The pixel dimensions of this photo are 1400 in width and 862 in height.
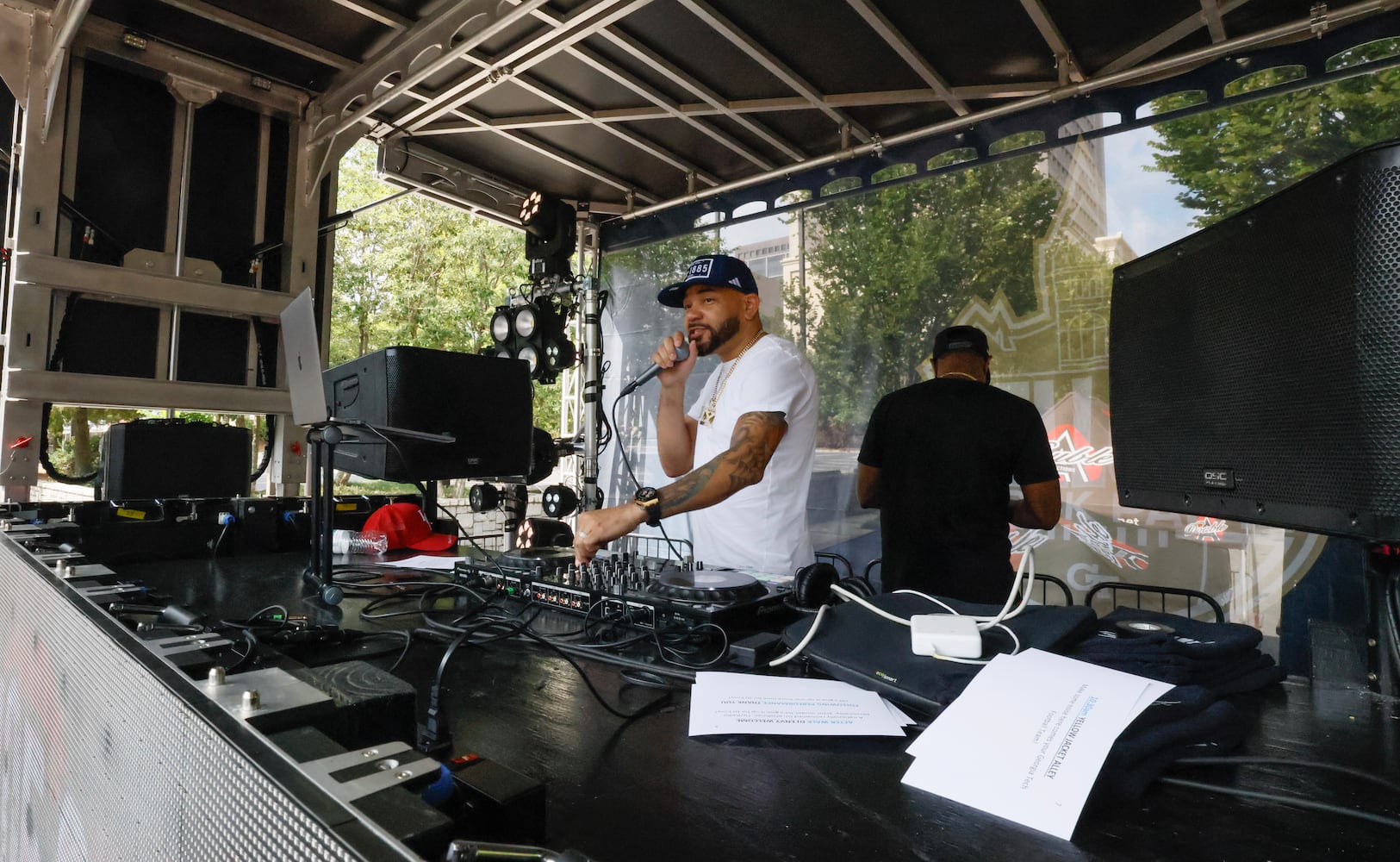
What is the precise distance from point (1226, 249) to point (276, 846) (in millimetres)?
1119

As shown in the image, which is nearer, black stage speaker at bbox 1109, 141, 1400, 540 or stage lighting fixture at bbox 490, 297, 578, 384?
black stage speaker at bbox 1109, 141, 1400, 540

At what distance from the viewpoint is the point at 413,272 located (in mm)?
11500

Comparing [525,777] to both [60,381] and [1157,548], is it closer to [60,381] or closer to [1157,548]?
[1157,548]

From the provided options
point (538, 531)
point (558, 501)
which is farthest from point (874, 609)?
point (558, 501)

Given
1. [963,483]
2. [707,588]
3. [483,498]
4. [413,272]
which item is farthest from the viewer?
[413,272]

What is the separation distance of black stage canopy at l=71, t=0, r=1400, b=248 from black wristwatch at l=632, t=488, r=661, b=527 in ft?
7.91

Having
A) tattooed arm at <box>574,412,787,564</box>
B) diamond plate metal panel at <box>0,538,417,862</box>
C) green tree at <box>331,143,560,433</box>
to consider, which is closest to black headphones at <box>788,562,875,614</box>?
tattooed arm at <box>574,412,787,564</box>

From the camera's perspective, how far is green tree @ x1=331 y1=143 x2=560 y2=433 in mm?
11344

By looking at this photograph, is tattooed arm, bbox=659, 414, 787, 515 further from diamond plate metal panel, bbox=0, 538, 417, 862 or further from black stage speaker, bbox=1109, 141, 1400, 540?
diamond plate metal panel, bbox=0, 538, 417, 862

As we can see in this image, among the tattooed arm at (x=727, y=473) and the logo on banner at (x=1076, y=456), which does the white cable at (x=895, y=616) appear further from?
the logo on banner at (x=1076, y=456)

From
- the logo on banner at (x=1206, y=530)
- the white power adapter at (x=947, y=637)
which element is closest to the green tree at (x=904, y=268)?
the logo on banner at (x=1206, y=530)

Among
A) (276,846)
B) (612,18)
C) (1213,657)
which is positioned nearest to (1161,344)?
(1213,657)

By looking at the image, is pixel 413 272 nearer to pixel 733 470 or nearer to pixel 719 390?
pixel 719 390

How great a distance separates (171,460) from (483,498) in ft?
3.66
